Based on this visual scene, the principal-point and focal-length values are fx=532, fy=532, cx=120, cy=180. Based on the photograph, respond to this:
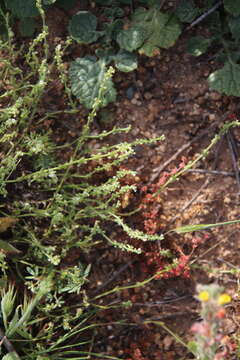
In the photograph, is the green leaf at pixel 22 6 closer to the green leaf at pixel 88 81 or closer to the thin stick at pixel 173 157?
the green leaf at pixel 88 81

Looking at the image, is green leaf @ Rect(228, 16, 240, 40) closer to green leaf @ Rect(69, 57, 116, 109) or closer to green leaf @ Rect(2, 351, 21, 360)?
green leaf @ Rect(69, 57, 116, 109)

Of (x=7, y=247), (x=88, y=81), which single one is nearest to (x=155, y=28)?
(x=88, y=81)

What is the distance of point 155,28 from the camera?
10.1ft

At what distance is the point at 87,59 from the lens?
314 centimetres

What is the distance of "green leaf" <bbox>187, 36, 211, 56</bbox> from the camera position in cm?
309

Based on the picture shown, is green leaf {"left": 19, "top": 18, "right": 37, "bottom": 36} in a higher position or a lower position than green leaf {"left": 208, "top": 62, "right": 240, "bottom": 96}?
higher

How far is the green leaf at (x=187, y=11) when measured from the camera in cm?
307

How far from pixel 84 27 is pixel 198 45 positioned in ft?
2.21

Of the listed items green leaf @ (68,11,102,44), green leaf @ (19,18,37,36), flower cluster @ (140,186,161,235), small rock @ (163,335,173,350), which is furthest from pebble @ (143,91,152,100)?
small rock @ (163,335,173,350)

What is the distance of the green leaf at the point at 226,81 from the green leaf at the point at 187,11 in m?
0.35

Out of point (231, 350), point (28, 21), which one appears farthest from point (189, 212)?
point (28, 21)

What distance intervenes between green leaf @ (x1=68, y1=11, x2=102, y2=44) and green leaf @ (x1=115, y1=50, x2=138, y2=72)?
0.59 feet

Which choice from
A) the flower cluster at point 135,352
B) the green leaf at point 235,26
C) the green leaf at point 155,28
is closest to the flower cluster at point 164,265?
the flower cluster at point 135,352

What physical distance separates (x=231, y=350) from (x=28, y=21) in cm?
226
